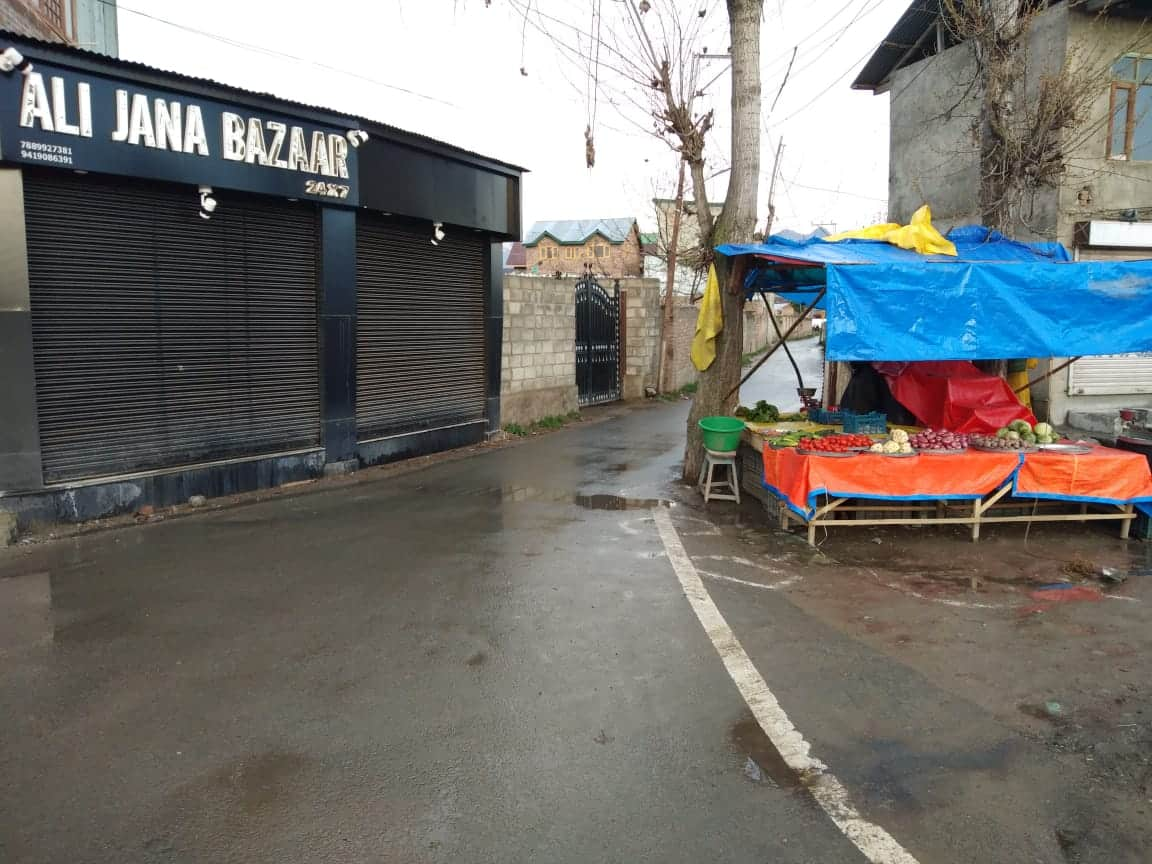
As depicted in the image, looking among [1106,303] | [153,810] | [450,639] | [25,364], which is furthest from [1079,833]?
[25,364]

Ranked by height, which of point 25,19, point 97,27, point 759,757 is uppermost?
point 97,27

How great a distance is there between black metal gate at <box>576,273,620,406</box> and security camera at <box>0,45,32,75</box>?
34.5 feet

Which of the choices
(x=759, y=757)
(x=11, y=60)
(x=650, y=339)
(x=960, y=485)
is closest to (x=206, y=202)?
(x=11, y=60)

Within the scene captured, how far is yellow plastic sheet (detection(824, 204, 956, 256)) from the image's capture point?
8.48 m

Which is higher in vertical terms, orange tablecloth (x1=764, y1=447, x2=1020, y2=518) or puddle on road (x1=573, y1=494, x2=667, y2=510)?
orange tablecloth (x1=764, y1=447, x2=1020, y2=518)

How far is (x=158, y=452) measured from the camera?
831cm

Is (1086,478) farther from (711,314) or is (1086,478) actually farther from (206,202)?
(206,202)

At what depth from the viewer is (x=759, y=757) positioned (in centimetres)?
377

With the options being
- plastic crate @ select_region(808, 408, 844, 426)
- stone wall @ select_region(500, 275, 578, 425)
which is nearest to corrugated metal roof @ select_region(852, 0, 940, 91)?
stone wall @ select_region(500, 275, 578, 425)

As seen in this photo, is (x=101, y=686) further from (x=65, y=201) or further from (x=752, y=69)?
(x=752, y=69)

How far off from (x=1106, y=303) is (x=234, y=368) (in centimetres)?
903

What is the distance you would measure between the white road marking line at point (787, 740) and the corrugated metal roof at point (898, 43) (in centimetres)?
1271

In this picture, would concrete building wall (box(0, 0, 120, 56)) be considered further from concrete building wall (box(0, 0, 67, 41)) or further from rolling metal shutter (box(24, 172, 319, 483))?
rolling metal shutter (box(24, 172, 319, 483))

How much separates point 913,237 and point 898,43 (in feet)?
30.3
